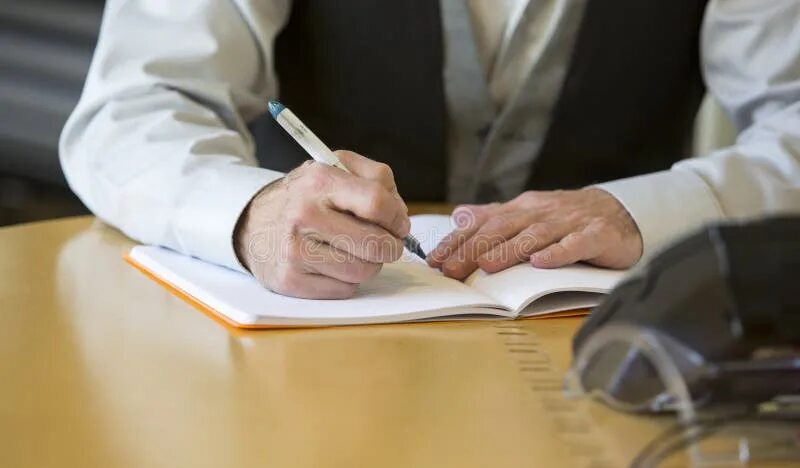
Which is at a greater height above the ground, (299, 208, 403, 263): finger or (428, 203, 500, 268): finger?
(299, 208, 403, 263): finger

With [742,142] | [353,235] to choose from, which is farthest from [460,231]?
[742,142]

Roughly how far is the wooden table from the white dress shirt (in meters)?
0.14

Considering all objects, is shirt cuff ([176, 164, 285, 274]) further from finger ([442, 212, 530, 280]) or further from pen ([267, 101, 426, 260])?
finger ([442, 212, 530, 280])

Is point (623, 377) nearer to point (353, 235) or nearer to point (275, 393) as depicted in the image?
point (275, 393)

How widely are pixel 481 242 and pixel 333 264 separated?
0.16m

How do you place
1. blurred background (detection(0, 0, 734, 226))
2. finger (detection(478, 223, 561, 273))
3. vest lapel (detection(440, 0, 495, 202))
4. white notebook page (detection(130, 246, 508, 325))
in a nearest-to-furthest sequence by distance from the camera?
white notebook page (detection(130, 246, 508, 325)), finger (detection(478, 223, 561, 273)), vest lapel (detection(440, 0, 495, 202)), blurred background (detection(0, 0, 734, 226))

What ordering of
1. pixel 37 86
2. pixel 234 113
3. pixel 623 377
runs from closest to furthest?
pixel 623 377 → pixel 234 113 → pixel 37 86

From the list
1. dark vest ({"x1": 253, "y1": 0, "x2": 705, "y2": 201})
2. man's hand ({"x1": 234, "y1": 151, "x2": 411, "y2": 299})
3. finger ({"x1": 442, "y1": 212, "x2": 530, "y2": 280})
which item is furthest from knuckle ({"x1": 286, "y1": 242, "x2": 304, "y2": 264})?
dark vest ({"x1": 253, "y1": 0, "x2": 705, "y2": 201})

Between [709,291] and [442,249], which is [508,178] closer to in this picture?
[442,249]

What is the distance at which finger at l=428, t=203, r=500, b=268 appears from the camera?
804 mm

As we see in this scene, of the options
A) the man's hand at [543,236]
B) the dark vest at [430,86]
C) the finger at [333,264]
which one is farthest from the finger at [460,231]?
the dark vest at [430,86]

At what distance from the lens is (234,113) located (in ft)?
3.41

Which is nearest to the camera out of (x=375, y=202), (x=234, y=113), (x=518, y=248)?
(x=375, y=202)

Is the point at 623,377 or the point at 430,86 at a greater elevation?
the point at 623,377
